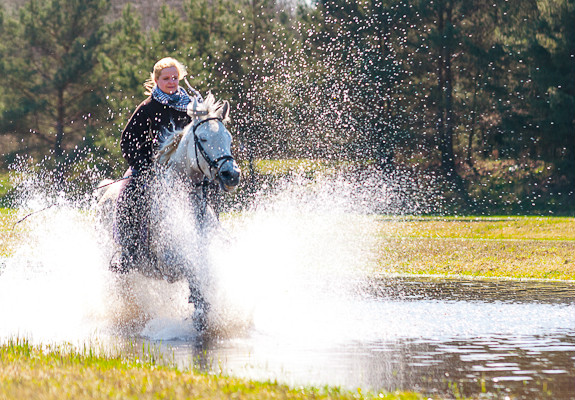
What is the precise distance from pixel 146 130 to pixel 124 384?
4.35 meters

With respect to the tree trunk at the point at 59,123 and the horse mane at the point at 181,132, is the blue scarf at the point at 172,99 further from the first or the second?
the tree trunk at the point at 59,123

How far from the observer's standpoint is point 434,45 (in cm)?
4234

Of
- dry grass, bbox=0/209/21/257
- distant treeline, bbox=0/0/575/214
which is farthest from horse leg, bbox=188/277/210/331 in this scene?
distant treeline, bbox=0/0/575/214

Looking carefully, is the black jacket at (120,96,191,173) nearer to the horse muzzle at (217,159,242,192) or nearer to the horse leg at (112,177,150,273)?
the horse leg at (112,177,150,273)

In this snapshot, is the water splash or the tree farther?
the tree

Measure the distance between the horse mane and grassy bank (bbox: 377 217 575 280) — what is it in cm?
777

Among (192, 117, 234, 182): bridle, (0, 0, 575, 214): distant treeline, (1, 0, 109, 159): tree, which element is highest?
(1, 0, 109, 159): tree

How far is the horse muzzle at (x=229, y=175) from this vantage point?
9070mm

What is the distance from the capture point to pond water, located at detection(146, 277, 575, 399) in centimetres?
725

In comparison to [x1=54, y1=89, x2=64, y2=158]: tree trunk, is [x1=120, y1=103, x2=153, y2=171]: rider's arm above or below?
below

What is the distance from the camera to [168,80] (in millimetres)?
10539

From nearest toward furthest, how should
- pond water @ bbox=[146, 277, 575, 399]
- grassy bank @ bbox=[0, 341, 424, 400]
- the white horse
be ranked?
grassy bank @ bbox=[0, 341, 424, 400], pond water @ bbox=[146, 277, 575, 399], the white horse

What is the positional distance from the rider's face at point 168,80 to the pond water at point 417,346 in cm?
269

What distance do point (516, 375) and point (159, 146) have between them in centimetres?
468
